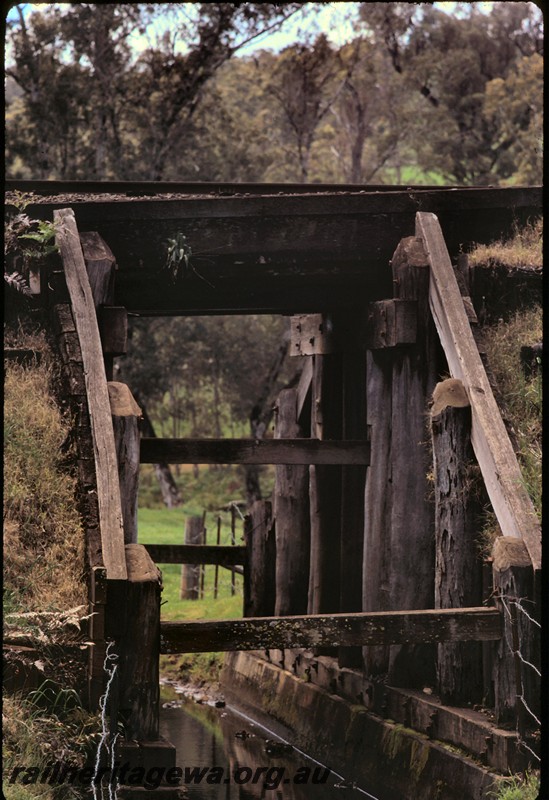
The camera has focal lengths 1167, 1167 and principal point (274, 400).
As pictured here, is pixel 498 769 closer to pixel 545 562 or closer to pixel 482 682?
pixel 482 682

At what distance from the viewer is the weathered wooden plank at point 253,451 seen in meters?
9.76

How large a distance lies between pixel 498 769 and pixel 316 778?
→ 2891 mm

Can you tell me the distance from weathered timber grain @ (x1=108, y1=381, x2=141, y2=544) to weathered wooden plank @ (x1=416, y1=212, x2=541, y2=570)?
2278mm

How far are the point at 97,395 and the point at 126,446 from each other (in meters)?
0.38

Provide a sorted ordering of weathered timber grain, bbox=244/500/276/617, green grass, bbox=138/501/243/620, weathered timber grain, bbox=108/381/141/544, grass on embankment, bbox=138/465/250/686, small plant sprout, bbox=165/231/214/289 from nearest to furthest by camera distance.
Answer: weathered timber grain, bbox=108/381/141/544
small plant sprout, bbox=165/231/214/289
weathered timber grain, bbox=244/500/276/617
grass on embankment, bbox=138/465/250/686
green grass, bbox=138/501/243/620

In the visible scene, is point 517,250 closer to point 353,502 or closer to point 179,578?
point 353,502

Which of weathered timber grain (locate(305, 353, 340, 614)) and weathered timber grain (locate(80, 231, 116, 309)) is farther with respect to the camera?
weathered timber grain (locate(305, 353, 340, 614))

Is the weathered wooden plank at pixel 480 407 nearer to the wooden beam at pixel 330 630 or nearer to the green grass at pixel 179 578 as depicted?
the wooden beam at pixel 330 630

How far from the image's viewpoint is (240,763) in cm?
1016

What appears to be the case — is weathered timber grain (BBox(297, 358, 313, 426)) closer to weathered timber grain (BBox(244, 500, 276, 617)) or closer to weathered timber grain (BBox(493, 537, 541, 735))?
weathered timber grain (BBox(244, 500, 276, 617))

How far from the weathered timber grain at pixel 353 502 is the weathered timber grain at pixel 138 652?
4440mm

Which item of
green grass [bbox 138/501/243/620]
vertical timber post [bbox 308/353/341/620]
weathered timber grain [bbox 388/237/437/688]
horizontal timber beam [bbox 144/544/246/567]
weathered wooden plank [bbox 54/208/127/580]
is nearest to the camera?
weathered wooden plank [bbox 54/208/127/580]

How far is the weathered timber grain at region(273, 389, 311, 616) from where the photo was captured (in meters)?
12.1

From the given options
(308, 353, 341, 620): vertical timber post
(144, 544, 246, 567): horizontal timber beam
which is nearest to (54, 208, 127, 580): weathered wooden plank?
(308, 353, 341, 620): vertical timber post
